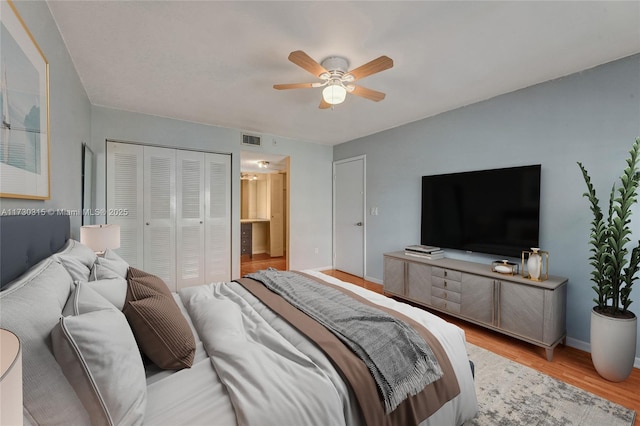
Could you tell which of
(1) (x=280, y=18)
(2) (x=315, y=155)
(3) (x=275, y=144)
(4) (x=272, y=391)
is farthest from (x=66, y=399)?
(2) (x=315, y=155)

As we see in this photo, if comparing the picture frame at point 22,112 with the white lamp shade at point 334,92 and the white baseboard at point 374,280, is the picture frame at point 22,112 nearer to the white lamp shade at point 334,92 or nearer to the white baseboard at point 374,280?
the white lamp shade at point 334,92

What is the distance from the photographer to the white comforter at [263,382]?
932 millimetres

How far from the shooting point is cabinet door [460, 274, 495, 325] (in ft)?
8.73

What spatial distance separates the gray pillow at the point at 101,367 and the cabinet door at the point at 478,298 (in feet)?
9.31

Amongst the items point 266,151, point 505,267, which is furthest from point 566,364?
point 266,151

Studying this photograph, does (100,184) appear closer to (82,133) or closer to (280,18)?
(82,133)

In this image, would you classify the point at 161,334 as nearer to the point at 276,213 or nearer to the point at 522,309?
the point at 522,309

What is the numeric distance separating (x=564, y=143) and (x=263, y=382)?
3.20 metres

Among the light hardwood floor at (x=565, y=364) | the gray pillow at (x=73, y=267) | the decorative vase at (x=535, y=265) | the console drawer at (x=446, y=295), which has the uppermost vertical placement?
the gray pillow at (x=73, y=267)

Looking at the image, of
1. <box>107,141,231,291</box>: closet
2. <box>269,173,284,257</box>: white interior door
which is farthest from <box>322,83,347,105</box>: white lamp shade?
<box>269,173,284,257</box>: white interior door

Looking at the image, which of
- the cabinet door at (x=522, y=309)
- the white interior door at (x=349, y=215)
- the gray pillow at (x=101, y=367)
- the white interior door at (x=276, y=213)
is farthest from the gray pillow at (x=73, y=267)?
the white interior door at (x=276, y=213)

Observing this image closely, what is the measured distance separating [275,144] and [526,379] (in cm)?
425

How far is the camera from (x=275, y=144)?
469 centimetres

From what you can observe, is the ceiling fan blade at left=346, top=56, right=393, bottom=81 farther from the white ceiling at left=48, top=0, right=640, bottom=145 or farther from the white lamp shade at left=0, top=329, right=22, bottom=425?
the white lamp shade at left=0, top=329, right=22, bottom=425
